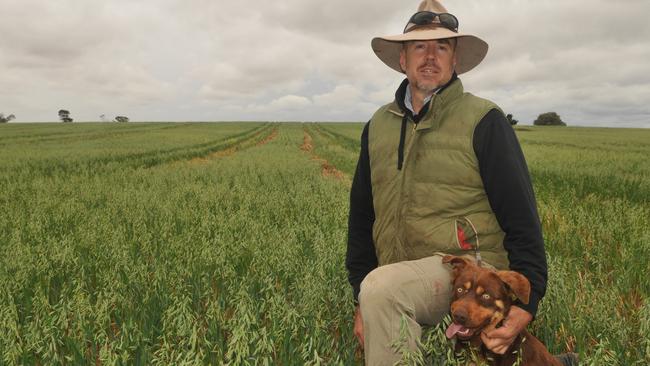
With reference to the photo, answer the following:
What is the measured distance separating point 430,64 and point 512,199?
40.8 inches

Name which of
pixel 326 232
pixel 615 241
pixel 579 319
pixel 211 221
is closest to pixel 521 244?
pixel 579 319

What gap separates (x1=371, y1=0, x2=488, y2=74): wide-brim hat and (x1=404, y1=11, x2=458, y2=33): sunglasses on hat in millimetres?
23

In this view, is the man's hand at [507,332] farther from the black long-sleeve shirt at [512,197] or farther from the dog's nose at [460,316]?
the dog's nose at [460,316]

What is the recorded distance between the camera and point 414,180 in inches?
99.9

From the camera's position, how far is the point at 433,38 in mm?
2559

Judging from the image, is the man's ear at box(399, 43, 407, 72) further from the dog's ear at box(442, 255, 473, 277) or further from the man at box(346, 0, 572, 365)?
the dog's ear at box(442, 255, 473, 277)

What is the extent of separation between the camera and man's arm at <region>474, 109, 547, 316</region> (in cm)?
218

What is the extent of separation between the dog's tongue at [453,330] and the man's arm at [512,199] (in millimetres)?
341

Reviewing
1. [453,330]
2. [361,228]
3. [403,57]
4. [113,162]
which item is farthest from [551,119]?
[453,330]

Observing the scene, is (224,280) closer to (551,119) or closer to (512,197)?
(512,197)

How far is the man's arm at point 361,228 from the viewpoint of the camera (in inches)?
117

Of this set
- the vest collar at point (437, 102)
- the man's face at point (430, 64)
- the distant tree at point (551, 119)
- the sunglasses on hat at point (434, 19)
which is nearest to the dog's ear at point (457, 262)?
the vest collar at point (437, 102)

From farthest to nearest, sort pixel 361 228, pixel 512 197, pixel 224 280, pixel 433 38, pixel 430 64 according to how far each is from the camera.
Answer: pixel 224 280
pixel 361 228
pixel 430 64
pixel 433 38
pixel 512 197

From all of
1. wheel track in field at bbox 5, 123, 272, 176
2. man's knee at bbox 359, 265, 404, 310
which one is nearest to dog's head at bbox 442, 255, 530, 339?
man's knee at bbox 359, 265, 404, 310
